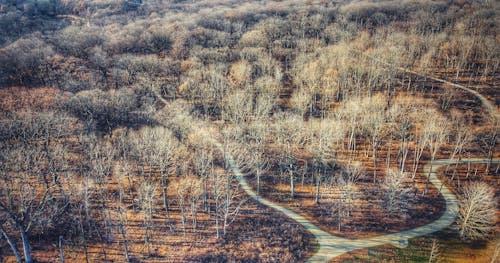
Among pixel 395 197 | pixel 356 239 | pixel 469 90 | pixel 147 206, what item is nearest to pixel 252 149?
pixel 147 206

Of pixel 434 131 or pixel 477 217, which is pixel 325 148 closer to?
pixel 434 131

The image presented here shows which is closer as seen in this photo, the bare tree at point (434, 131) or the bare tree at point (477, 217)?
the bare tree at point (477, 217)

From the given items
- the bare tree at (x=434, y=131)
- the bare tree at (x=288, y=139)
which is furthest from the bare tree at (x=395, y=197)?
the bare tree at (x=288, y=139)

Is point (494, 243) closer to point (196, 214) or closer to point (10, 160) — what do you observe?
point (196, 214)

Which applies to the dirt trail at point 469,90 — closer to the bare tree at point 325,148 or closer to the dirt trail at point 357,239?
the dirt trail at point 357,239

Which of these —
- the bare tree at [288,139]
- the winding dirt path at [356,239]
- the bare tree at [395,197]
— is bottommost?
the winding dirt path at [356,239]

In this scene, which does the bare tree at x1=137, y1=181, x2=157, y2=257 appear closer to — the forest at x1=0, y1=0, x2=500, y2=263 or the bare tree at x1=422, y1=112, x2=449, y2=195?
the forest at x1=0, y1=0, x2=500, y2=263

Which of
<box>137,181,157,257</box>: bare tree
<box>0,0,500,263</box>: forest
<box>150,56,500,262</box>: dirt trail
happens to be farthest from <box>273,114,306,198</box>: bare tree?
<box>137,181,157,257</box>: bare tree

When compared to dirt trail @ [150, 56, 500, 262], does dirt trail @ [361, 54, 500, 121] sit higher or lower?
higher

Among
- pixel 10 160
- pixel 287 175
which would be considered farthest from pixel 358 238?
pixel 10 160
